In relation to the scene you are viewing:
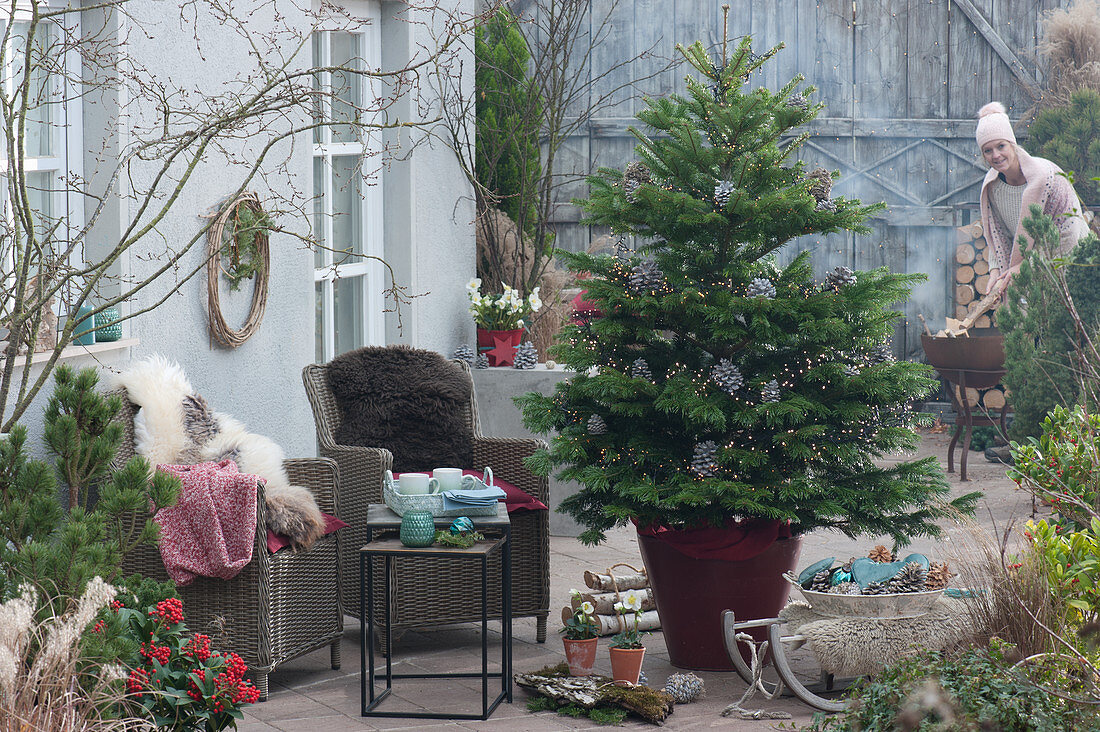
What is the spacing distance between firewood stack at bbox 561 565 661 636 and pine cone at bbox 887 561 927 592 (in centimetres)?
99

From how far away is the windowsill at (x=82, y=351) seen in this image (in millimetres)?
3922

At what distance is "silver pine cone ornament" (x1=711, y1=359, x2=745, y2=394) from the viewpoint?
407 centimetres

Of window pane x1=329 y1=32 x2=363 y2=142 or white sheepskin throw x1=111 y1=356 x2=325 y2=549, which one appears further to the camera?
→ window pane x1=329 y1=32 x2=363 y2=142

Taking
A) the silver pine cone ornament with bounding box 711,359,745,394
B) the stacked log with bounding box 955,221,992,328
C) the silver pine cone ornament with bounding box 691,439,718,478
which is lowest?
the silver pine cone ornament with bounding box 691,439,718,478

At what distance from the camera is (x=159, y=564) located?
3.91 meters

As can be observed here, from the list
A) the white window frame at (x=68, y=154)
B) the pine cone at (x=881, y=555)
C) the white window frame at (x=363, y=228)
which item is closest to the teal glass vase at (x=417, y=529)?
the white window frame at (x=68, y=154)

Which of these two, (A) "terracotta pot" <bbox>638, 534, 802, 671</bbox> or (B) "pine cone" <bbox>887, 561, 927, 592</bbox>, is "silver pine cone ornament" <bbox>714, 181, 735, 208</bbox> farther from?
(B) "pine cone" <bbox>887, 561, 927, 592</bbox>

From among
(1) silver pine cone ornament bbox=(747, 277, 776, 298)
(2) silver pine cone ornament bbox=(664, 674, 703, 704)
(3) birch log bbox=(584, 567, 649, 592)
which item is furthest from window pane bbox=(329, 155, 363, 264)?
(2) silver pine cone ornament bbox=(664, 674, 703, 704)

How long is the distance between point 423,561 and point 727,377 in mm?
1264

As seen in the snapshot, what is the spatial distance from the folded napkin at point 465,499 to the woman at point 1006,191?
6.14m

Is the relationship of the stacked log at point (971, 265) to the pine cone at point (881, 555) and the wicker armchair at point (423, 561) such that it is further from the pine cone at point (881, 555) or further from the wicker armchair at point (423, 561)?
the wicker armchair at point (423, 561)

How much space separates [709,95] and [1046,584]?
1899 millimetres

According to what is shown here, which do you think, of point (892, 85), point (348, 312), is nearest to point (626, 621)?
point (348, 312)

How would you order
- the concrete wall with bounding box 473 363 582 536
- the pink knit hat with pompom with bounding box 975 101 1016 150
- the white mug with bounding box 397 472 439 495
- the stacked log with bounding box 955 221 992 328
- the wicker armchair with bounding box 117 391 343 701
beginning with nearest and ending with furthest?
the wicker armchair with bounding box 117 391 343 701, the white mug with bounding box 397 472 439 495, the concrete wall with bounding box 473 363 582 536, the pink knit hat with pompom with bounding box 975 101 1016 150, the stacked log with bounding box 955 221 992 328
